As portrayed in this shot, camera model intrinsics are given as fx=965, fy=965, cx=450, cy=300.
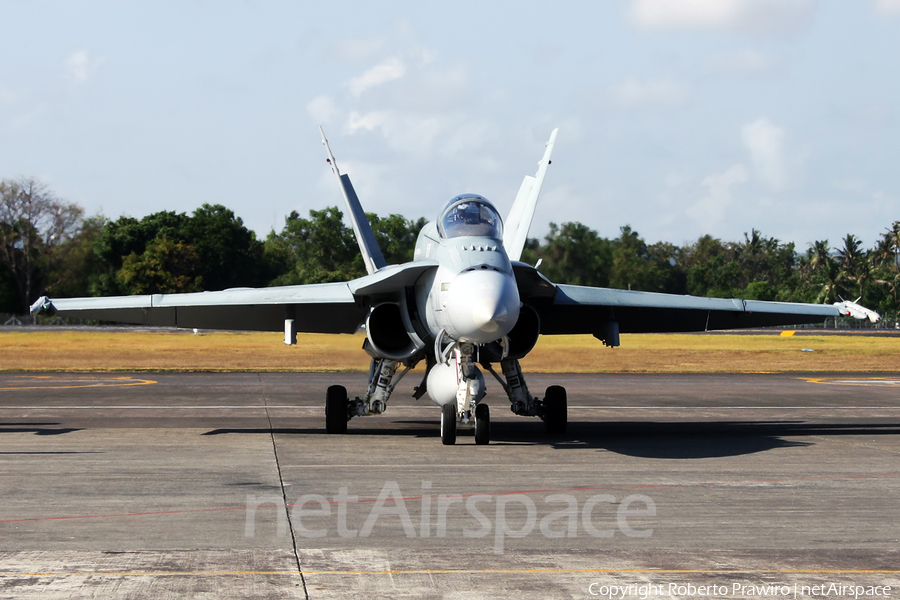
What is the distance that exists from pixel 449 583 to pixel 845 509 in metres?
4.44

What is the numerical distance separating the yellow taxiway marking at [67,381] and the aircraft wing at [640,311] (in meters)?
14.6

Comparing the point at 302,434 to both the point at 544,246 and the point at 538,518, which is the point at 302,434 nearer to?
the point at 538,518

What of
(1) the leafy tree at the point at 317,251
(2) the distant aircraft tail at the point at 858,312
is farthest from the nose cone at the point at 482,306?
(1) the leafy tree at the point at 317,251

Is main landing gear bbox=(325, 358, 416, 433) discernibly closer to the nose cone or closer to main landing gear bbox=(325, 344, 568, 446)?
main landing gear bbox=(325, 344, 568, 446)

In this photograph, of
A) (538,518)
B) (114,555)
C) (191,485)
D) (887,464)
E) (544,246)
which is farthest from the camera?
(544,246)

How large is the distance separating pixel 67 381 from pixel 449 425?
1854 centimetres

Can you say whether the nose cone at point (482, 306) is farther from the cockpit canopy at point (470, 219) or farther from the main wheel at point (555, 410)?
the main wheel at point (555, 410)

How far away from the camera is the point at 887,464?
11.8m

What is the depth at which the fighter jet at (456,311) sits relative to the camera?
11.9m

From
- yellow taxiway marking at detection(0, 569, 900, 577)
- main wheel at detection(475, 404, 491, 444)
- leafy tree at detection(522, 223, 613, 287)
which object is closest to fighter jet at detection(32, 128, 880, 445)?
main wheel at detection(475, 404, 491, 444)

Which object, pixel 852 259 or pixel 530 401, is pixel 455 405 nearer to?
pixel 530 401

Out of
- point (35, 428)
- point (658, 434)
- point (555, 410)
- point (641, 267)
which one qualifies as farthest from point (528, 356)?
point (641, 267)

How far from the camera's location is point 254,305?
15016 mm

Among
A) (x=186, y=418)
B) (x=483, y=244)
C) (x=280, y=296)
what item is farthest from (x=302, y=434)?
(x=483, y=244)
